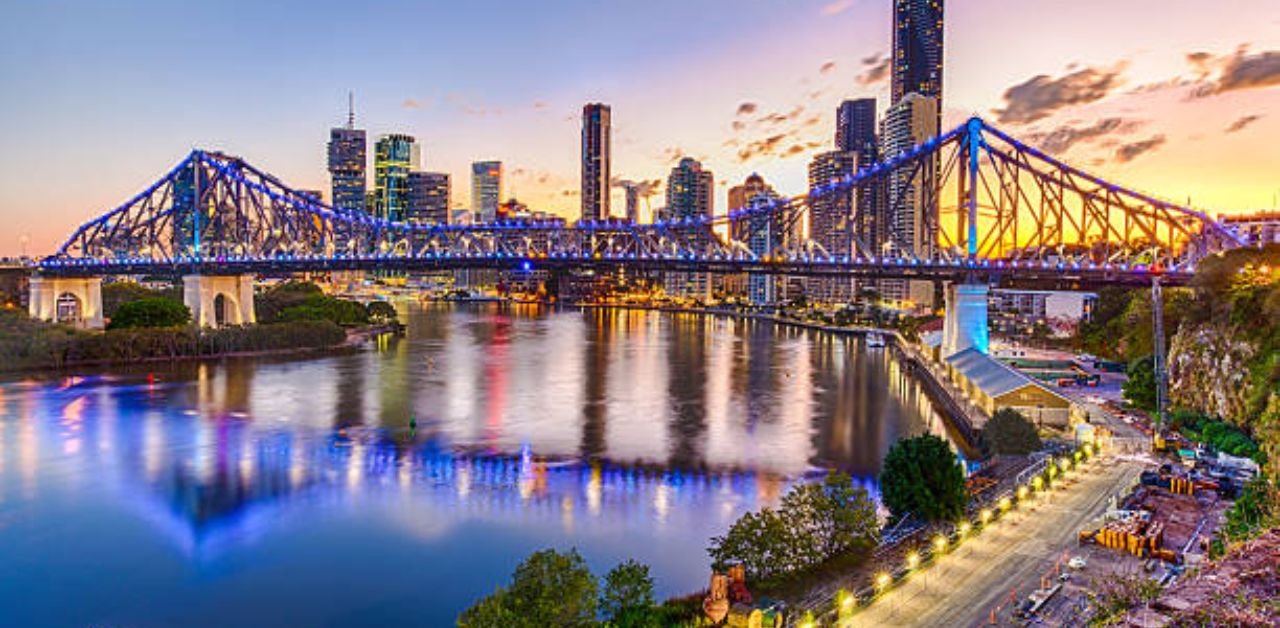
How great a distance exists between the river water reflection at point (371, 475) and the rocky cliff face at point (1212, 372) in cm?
715

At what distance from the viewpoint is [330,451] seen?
23.0 meters

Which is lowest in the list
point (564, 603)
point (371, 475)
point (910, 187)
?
point (371, 475)

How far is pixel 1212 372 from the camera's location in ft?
77.3

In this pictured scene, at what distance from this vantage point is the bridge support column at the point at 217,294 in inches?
2002

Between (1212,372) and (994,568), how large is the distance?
15.9 m

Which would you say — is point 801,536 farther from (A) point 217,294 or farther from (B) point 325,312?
(A) point 217,294

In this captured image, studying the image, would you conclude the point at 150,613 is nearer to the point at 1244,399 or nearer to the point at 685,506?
the point at 685,506

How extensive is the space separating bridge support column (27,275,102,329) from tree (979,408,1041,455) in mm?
52624

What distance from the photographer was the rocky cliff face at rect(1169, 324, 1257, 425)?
2150 cm

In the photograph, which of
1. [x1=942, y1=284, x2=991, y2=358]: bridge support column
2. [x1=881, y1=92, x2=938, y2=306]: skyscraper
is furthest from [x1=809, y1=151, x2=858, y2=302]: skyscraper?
[x1=942, y1=284, x2=991, y2=358]: bridge support column

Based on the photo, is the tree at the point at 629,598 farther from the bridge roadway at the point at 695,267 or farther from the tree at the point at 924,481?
the bridge roadway at the point at 695,267

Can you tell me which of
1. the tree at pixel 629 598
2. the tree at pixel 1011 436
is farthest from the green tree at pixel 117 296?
the tree at pixel 629 598

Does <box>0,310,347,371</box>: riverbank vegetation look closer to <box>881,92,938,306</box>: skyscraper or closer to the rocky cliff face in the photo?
<box>881,92,938,306</box>: skyscraper

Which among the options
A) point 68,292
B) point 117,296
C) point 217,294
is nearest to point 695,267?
point 217,294
